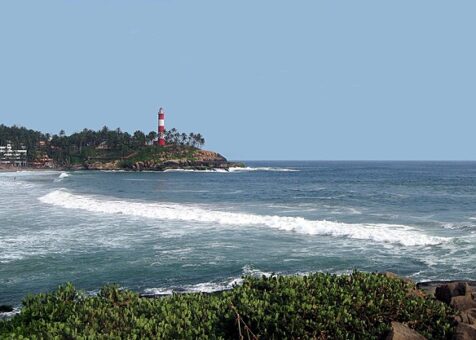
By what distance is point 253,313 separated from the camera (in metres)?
8.62

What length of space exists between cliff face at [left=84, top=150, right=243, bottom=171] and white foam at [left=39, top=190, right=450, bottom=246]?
378 feet

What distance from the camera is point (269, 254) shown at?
23594 millimetres

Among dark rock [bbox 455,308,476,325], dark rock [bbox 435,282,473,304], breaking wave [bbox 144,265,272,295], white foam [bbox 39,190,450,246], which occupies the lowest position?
breaking wave [bbox 144,265,272,295]

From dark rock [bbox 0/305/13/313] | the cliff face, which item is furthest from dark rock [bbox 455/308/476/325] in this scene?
the cliff face

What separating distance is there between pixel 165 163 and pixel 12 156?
6414 centimetres

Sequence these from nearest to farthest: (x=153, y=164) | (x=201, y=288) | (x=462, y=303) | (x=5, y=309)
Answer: (x=462, y=303)
(x=5, y=309)
(x=201, y=288)
(x=153, y=164)

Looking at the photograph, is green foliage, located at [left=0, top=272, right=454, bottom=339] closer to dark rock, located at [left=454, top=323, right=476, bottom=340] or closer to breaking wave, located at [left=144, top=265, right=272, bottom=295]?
dark rock, located at [left=454, top=323, right=476, bottom=340]

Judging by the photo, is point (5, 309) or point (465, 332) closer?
point (465, 332)

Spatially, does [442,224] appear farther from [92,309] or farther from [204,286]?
[92,309]

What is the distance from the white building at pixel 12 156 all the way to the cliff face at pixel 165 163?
29015 mm

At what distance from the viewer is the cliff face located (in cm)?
16400

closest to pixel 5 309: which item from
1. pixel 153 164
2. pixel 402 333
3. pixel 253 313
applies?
pixel 253 313

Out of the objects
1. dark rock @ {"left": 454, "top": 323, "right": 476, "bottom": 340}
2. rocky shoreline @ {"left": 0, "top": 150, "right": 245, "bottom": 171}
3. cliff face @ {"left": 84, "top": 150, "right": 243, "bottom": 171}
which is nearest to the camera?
dark rock @ {"left": 454, "top": 323, "right": 476, "bottom": 340}

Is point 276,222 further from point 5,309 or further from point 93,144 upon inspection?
point 93,144
